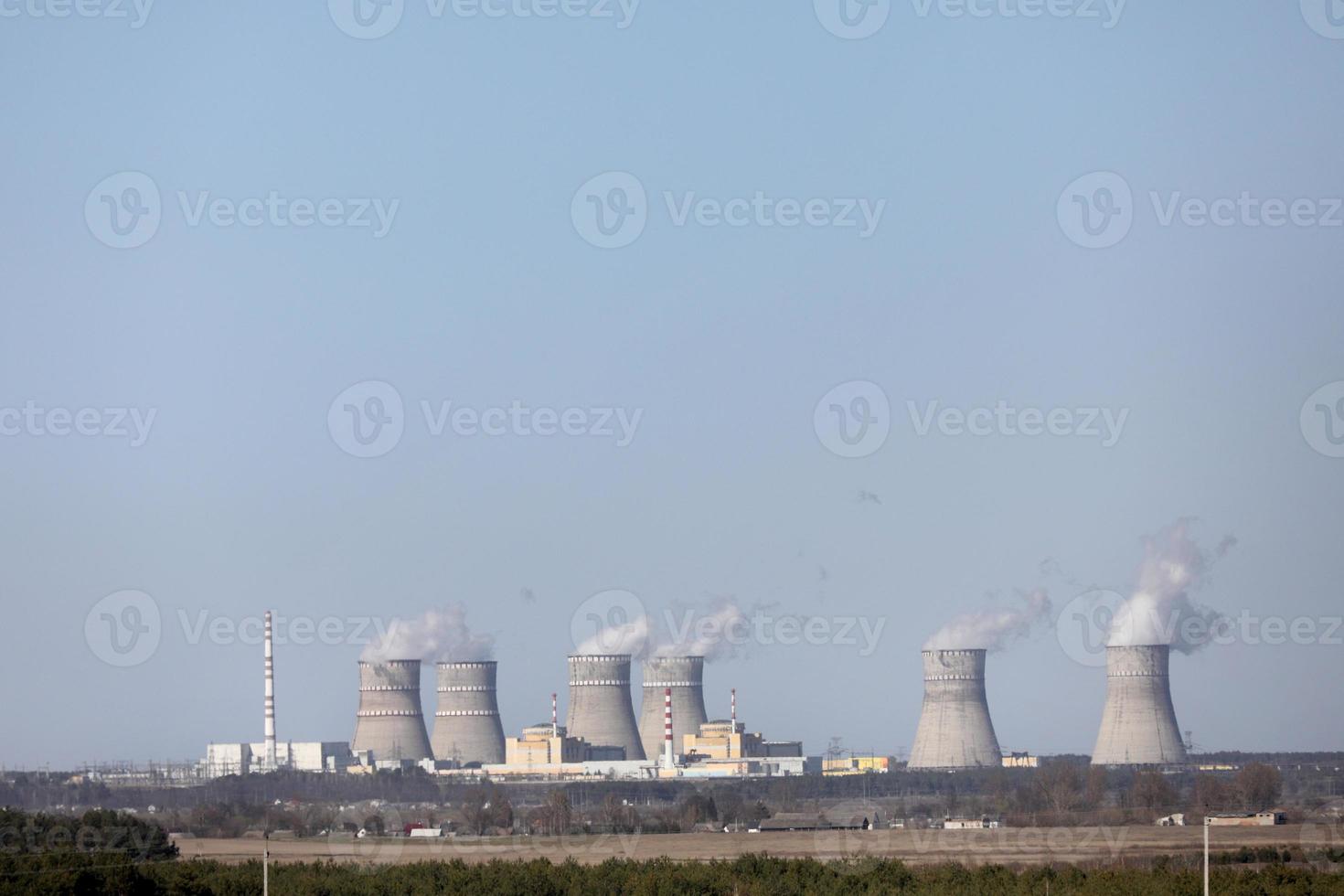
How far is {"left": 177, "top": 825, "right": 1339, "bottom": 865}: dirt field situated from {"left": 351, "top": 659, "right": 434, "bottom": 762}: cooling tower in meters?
22.5

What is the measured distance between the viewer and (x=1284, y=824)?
49.8 meters

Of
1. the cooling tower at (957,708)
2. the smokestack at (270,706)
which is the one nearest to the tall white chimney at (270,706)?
the smokestack at (270,706)

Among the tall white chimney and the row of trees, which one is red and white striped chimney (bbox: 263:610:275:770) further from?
the row of trees

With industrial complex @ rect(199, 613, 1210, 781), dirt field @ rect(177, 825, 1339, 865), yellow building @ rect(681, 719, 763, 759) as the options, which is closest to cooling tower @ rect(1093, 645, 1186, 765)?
industrial complex @ rect(199, 613, 1210, 781)

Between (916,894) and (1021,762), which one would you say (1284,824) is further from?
(1021,762)

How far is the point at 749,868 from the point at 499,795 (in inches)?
1373

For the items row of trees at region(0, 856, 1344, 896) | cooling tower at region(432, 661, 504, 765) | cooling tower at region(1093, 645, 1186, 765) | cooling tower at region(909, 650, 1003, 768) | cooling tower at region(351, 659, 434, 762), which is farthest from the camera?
cooling tower at region(432, 661, 504, 765)

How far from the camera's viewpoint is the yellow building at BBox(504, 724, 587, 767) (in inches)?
3049

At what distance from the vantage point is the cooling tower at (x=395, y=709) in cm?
7175

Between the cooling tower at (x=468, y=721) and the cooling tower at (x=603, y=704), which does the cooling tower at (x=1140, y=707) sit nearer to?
the cooling tower at (x=603, y=704)

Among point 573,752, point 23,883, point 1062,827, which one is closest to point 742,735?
point 573,752

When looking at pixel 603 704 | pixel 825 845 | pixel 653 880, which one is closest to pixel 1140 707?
pixel 825 845

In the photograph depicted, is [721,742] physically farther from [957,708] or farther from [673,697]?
[957,708]

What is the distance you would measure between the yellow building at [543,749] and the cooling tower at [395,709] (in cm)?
711
